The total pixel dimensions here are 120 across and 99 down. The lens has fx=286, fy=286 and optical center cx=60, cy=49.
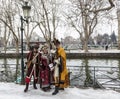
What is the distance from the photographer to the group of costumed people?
8.88 metres

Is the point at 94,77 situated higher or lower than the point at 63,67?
lower

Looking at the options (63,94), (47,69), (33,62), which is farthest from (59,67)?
(33,62)

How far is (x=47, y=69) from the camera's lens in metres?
9.27

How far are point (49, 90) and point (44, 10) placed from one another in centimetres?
3375

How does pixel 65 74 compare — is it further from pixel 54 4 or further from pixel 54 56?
pixel 54 4

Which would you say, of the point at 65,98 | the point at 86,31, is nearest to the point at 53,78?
the point at 65,98

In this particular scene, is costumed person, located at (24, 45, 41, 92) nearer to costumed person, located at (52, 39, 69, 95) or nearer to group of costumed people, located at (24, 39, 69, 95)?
group of costumed people, located at (24, 39, 69, 95)

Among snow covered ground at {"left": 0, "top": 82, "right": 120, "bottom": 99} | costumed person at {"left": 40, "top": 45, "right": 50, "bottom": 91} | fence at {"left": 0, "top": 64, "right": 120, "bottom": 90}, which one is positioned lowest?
fence at {"left": 0, "top": 64, "right": 120, "bottom": 90}

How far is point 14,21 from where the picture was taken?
4659cm

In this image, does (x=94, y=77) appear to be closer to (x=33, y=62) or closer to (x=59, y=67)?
(x=59, y=67)

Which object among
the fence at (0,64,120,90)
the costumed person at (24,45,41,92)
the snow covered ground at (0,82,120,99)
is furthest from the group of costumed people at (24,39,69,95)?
the fence at (0,64,120,90)

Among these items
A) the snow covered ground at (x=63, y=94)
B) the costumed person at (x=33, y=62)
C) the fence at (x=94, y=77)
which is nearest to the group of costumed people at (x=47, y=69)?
the costumed person at (x=33, y=62)

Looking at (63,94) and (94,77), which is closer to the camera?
(63,94)

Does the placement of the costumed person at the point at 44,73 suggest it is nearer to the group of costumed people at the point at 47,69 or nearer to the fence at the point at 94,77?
the group of costumed people at the point at 47,69
